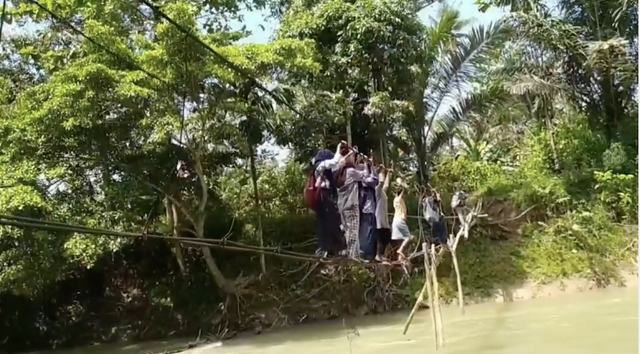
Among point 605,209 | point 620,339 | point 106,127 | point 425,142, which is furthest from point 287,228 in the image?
Answer: point 620,339

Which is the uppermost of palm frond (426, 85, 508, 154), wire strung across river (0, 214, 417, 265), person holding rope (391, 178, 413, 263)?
palm frond (426, 85, 508, 154)

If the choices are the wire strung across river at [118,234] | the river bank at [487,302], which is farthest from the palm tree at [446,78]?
the wire strung across river at [118,234]

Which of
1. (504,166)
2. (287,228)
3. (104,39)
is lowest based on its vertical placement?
(287,228)

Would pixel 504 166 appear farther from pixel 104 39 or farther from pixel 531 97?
pixel 104 39

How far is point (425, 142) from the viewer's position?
8.48 metres

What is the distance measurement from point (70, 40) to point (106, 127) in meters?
1.48

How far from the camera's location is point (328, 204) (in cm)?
461

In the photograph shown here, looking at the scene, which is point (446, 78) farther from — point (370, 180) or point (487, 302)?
point (370, 180)

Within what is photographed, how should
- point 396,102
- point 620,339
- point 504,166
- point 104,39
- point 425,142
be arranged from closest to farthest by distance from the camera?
point 620,339, point 104,39, point 396,102, point 425,142, point 504,166

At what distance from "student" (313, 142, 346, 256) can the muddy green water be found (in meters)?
1.34

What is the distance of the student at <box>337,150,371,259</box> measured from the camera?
452cm

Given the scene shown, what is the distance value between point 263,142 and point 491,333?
330 centimetres

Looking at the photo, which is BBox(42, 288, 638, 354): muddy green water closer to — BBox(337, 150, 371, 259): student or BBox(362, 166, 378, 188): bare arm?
BBox(337, 150, 371, 259): student

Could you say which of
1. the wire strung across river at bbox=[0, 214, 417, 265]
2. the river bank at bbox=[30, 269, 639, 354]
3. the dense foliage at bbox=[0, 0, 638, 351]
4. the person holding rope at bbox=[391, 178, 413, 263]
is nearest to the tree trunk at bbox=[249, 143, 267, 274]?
the dense foliage at bbox=[0, 0, 638, 351]
